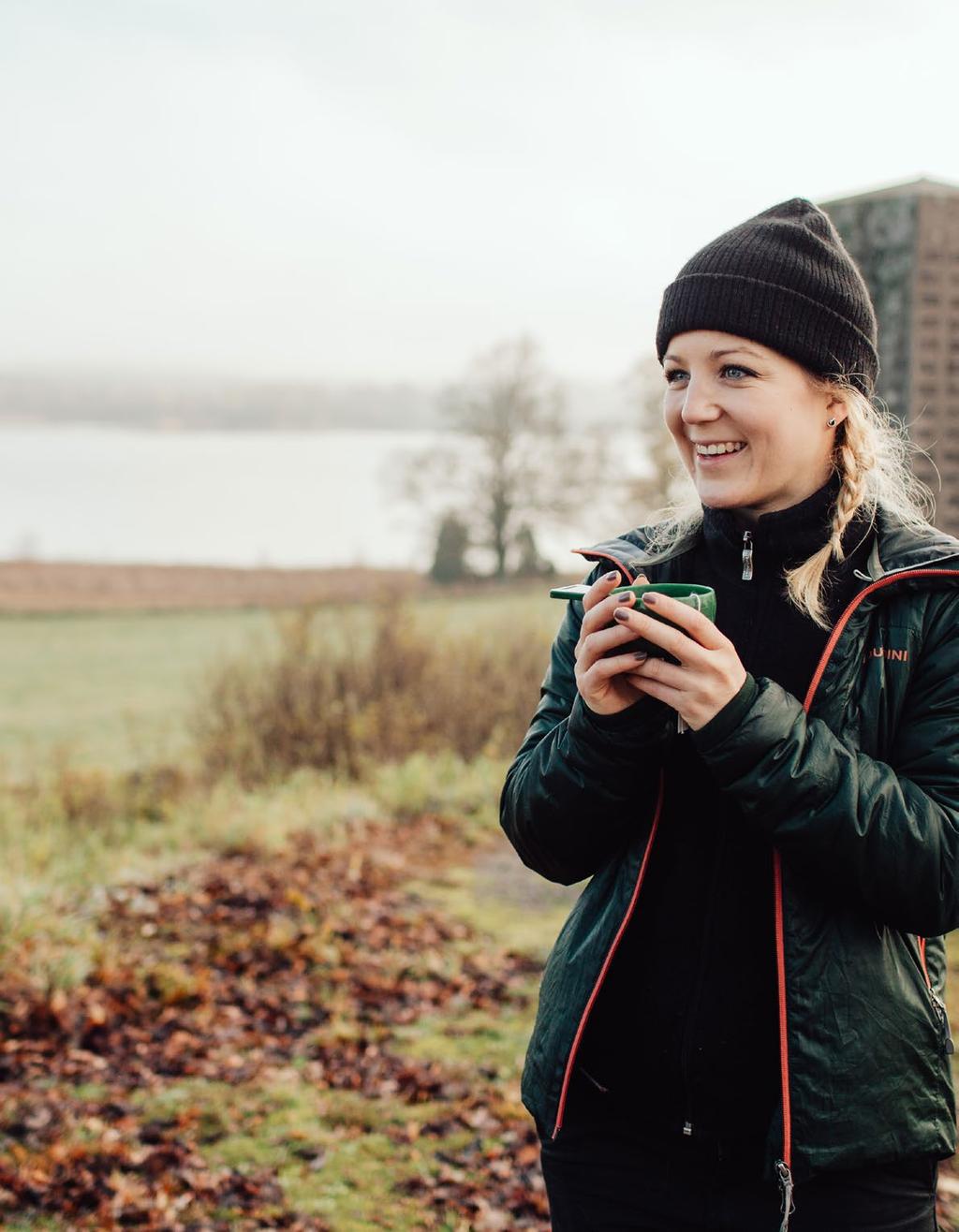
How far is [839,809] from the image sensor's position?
5.81ft

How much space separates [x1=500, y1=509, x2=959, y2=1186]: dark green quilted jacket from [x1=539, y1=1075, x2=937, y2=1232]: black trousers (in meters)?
0.06

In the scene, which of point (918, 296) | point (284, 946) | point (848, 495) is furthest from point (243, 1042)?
point (918, 296)

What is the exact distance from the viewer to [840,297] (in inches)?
83.2

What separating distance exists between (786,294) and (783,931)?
1.10 meters

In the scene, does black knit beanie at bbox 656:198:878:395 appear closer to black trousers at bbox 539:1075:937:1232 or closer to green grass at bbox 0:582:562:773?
black trousers at bbox 539:1075:937:1232

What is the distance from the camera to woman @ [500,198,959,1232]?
180 centimetres

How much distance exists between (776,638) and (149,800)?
953 cm

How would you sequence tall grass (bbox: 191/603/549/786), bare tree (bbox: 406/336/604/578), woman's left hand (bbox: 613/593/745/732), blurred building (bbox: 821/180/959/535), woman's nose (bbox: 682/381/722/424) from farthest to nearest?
bare tree (bbox: 406/336/604/578)
tall grass (bbox: 191/603/549/786)
blurred building (bbox: 821/180/959/535)
woman's nose (bbox: 682/381/722/424)
woman's left hand (bbox: 613/593/745/732)

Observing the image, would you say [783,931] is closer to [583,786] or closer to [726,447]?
[583,786]

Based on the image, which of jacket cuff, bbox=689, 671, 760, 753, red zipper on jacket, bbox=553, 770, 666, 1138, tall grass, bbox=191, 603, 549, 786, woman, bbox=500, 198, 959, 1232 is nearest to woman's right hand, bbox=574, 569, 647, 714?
woman, bbox=500, 198, 959, 1232

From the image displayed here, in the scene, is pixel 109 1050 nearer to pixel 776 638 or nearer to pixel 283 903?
pixel 283 903

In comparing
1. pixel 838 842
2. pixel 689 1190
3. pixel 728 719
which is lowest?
pixel 689 1190

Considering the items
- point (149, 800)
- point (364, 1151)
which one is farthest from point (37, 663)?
point (364, 1151)

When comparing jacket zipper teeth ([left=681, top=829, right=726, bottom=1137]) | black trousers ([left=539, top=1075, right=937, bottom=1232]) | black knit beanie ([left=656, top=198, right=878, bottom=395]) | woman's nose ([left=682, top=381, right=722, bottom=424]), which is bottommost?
black trousers ([left=539, top=1075, right=937, bottom=1232])
